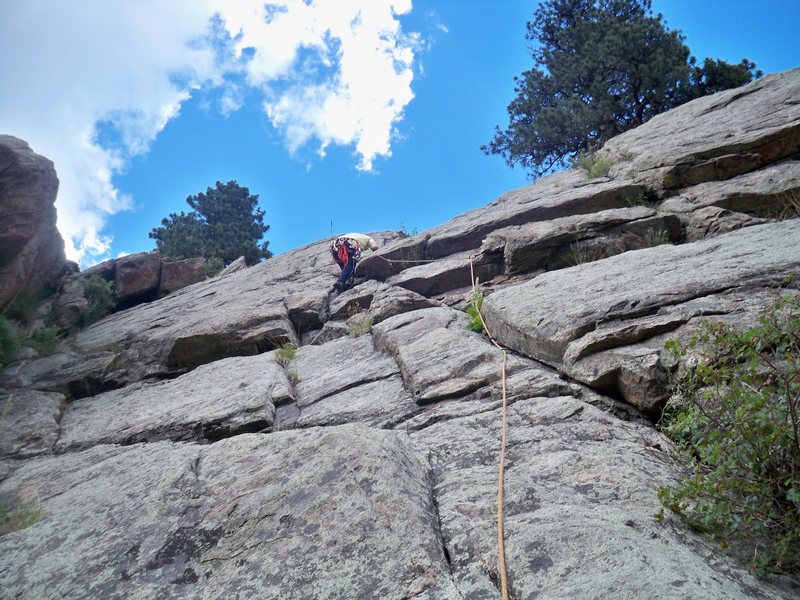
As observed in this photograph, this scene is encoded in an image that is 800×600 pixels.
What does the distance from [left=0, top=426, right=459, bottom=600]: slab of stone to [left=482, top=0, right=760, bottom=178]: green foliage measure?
16.5 m

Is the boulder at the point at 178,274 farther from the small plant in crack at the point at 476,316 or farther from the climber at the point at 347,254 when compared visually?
the small plant in crack at the point at 476,316

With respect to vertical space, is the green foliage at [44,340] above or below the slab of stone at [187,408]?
above

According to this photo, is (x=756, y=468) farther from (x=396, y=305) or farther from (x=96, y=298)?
(x=96, y=298)

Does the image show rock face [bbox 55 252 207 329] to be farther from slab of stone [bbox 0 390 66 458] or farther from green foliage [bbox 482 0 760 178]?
green foliage [bbox 482 0 760 178]

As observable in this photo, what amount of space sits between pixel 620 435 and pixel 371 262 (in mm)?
8557

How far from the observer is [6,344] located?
8.13m

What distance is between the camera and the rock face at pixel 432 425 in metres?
2.37

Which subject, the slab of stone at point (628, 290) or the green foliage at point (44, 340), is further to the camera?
the green foliage at point (44, 340)

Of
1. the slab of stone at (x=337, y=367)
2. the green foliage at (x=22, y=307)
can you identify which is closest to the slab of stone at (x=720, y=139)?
the slab of stone at (x=337, y=367)

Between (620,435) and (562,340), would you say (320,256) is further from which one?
(620,435)

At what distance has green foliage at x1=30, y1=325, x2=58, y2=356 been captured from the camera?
9172mm

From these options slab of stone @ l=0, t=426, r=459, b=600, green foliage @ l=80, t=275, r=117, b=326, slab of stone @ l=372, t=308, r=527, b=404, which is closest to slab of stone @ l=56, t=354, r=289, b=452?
slab of stone @ l=0, t=426, r=459, b=600

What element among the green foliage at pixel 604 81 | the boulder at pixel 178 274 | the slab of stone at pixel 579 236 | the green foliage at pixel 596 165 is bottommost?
the slab of stone at pixel 579 236

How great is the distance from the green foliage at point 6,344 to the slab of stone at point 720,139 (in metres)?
11.7
